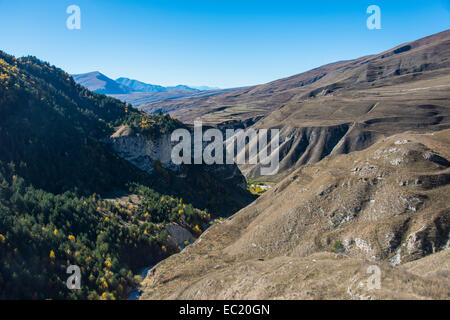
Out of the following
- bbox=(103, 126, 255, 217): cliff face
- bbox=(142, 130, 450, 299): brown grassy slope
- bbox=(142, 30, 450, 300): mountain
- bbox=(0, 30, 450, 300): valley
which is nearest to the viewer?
bbox=(142, 30, 450, 300): mountain

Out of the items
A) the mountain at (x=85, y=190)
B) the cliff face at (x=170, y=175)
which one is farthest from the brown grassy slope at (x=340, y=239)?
the cliff face at (x=170, y=175)

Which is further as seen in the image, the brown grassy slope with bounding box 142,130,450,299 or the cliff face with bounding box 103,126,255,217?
the cliff face with bounding box 103,126,255,217

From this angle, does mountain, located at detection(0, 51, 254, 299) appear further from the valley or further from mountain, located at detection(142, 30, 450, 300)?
mountain, located at detection(142, 30, 450, 300)

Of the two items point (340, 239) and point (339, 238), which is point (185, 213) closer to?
point (339, 238)

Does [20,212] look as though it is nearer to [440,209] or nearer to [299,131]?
[440,209]

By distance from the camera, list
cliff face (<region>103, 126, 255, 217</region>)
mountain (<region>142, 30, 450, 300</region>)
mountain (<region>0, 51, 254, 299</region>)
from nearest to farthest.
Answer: mountain (<region>142, 30, 450, 300</region>)
mountain (<region>0, 51, 254, 299</region>)
cliff face (<region>103, 126, 255, 217</region>)

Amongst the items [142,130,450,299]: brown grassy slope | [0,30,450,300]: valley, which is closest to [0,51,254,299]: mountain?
[0,30,450,300]: valley

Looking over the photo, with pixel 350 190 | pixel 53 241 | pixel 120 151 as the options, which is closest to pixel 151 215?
pixel 53 241
